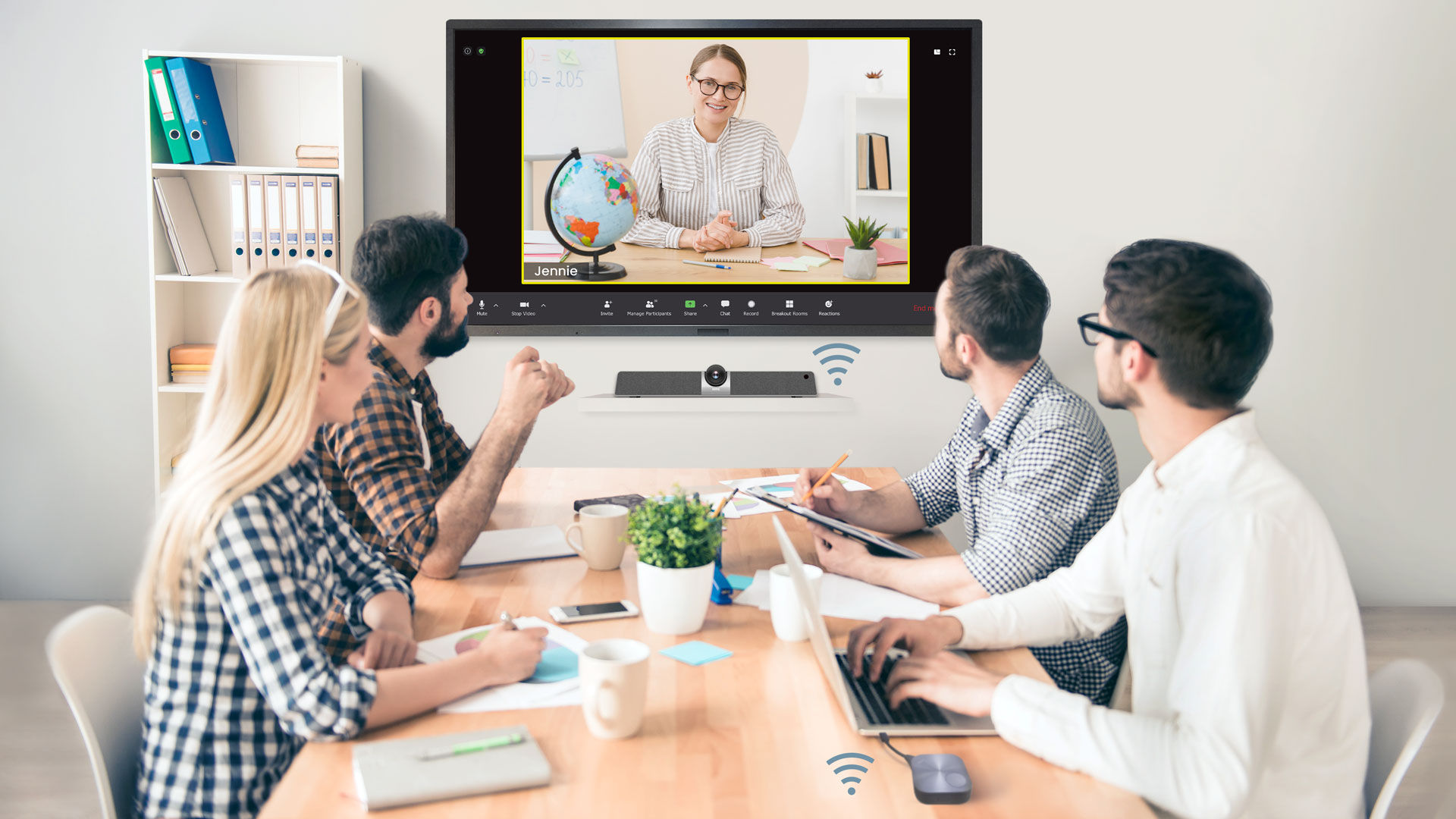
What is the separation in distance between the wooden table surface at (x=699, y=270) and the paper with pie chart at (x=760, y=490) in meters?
1.08

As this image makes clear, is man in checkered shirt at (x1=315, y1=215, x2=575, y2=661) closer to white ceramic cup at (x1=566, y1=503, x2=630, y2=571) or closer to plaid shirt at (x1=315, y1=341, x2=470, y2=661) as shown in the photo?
plaid shirt at (x1=315, y1=341, x2=470, y2=661)

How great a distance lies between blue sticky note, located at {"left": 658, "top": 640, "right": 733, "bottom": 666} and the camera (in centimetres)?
130

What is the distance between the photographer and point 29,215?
11.0 ft

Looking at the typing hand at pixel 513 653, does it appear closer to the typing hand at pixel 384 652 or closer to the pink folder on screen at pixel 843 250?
the typing hand at pixel 384 652

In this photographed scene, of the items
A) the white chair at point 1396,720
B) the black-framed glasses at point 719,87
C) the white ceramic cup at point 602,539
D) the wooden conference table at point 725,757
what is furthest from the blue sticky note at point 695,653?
the black-framed glasses at point 719,87

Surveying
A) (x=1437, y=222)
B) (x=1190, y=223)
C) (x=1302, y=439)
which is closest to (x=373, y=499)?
(x=1190, y=223)

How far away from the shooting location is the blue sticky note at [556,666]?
4.04ft

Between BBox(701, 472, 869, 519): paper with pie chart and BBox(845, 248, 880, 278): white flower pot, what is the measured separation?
43.2 inches

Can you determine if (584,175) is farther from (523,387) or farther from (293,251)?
(523,387)

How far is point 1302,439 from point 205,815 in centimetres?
355

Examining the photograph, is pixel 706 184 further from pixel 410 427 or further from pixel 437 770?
pixel 437 770

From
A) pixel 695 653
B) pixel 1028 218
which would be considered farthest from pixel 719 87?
pixel 695 653

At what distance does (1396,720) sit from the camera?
1.20 m

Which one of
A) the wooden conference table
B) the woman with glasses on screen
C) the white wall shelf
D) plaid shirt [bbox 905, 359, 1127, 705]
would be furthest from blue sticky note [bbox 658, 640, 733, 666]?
the woman with glasses on screen
